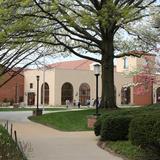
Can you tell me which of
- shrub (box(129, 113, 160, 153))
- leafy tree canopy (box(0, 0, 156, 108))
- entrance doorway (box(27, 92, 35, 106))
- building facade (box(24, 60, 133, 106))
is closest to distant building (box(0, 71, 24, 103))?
building facade (box(24, 60, 133, 106))

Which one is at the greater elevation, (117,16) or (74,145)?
(117,16)

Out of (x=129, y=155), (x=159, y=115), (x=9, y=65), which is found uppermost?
(x=9, y=65)

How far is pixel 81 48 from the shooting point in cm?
4022

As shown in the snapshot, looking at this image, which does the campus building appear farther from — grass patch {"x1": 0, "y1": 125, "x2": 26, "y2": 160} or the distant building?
grass patch {"x1": 0, "y1": 125, "x2": 26, "y2": 160}

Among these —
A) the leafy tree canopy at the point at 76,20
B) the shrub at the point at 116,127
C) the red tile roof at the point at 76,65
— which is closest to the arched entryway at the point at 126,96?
the red tile roof at the point at 76,65

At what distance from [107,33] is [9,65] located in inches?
608

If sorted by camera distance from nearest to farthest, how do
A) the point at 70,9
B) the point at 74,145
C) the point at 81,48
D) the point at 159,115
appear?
the point at 159,115
the point at 74,145
the point at 70,9
the point at 81,48

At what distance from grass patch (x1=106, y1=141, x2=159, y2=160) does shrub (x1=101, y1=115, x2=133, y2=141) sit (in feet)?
1.87

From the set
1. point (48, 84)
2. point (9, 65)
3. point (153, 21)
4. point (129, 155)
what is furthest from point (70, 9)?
point (48, 84)

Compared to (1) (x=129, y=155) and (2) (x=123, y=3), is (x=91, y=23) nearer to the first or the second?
(2) (x=123, y=3)

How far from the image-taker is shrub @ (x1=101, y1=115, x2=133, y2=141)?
56.7 ft

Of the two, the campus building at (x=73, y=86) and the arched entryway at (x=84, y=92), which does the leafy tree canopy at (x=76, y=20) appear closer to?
the campus building at (x=73, y=86)

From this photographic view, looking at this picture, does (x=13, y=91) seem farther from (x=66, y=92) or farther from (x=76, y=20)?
(x=76, y=20)

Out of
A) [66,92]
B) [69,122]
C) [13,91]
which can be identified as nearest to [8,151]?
[69,122]
